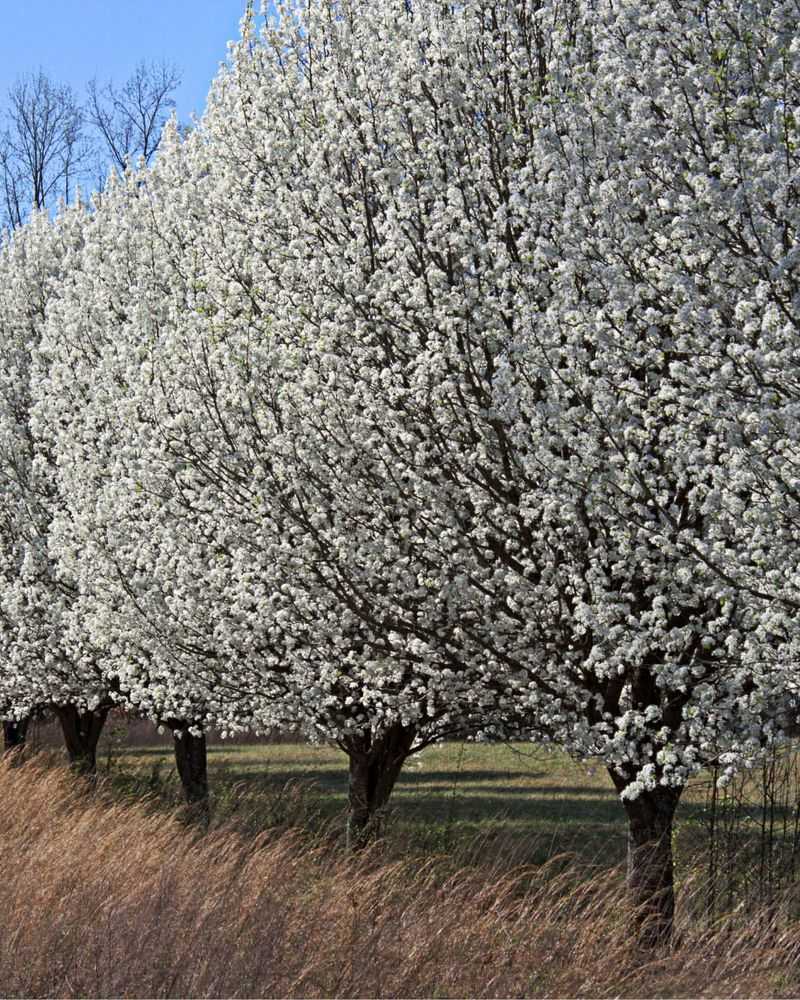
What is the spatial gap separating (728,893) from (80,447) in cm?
916

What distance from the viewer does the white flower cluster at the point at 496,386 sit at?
7.85 meters

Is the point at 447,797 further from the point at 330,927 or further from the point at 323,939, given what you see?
the point at 323,939

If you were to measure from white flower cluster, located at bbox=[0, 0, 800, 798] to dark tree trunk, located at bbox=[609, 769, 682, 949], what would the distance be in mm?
330

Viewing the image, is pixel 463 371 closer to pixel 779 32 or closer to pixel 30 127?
pixel 779 32

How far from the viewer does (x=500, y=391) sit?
866 centimetres

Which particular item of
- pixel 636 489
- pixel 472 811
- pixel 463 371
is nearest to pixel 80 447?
pixel 463 371

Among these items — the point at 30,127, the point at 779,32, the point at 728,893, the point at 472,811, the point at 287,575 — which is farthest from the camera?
the point at 30,127

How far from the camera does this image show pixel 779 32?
26.4 ft

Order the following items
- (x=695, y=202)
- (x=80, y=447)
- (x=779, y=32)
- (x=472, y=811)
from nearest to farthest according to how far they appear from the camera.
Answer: (x=695, y=202) → (x=779, y=32) → (x=80, y=447) → (x=472, y=811)

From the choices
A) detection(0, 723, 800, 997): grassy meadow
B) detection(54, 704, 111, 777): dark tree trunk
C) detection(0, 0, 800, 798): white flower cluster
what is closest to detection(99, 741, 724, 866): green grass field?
detection(54, 704, 111, 777): dark tree trunk

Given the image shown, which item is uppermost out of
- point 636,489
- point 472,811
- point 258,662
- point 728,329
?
point 728,329

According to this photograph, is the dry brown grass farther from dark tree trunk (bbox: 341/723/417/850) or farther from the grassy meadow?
dark tree trunk (bbox: 341/723/417/850)

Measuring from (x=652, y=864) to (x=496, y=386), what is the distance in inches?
170

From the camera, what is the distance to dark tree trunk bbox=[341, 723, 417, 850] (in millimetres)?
14969
